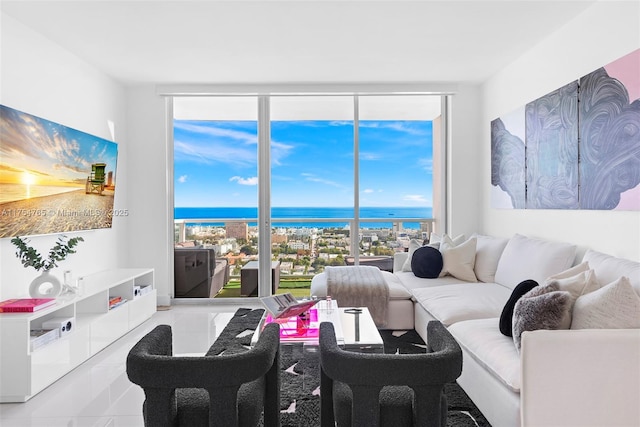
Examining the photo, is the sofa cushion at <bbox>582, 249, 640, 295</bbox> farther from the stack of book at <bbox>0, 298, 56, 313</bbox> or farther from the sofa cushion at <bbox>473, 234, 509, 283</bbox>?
the stack of book at <bbox>0, 298, 56, 313</bbox>

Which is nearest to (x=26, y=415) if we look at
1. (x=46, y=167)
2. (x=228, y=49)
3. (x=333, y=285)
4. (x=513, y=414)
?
(x=46, y=167)

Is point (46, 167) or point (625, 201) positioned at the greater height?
point (46, 167)

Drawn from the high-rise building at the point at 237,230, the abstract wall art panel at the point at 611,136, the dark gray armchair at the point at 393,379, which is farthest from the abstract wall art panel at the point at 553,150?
the high-rise building at the point at 237,230

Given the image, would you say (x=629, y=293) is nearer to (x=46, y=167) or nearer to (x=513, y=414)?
(x=513, y=414)

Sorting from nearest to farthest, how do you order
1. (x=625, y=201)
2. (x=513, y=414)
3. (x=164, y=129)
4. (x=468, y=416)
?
(x=513, y=414), (x=468, y=416), (x=625, y=201), (x=164, y=129)

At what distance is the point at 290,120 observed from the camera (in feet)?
17.9

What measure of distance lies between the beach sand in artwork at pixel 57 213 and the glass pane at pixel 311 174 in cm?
194

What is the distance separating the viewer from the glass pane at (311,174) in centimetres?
544

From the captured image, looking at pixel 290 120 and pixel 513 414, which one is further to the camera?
pixel 290 120

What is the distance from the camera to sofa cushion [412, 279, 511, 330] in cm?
304

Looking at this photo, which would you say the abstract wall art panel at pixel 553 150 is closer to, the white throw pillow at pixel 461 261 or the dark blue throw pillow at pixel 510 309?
the white throw pillow at pixel 461 261

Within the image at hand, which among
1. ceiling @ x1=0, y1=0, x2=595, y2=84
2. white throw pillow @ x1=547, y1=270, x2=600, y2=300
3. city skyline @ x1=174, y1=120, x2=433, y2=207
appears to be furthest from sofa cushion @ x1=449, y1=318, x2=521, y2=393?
city skyline @ x1=174, y1=120, x2=433, y2=207

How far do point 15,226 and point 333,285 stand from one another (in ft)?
8.38

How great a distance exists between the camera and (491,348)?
7.63 ft
